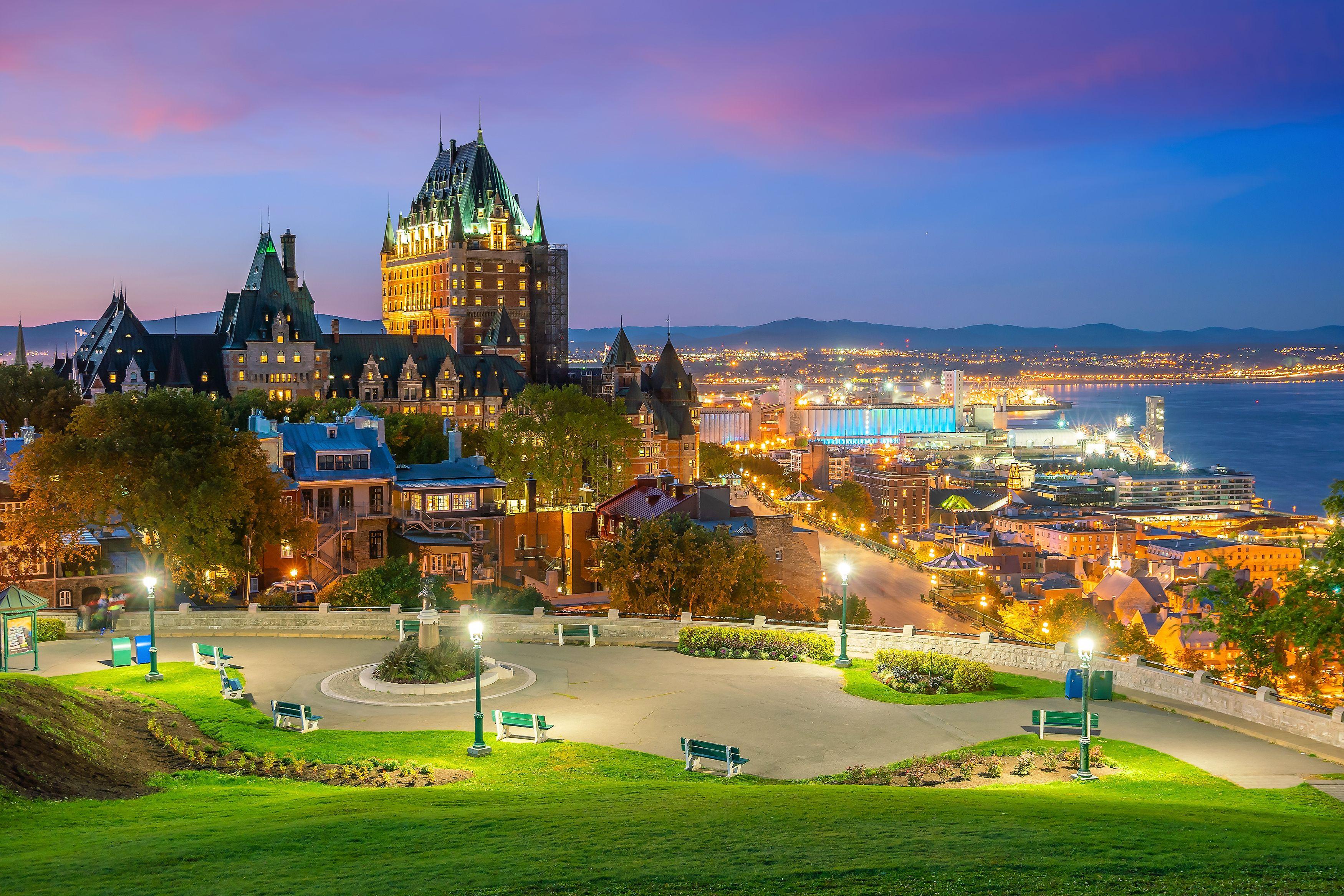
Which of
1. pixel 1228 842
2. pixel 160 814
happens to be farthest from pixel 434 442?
pixel 1228 842

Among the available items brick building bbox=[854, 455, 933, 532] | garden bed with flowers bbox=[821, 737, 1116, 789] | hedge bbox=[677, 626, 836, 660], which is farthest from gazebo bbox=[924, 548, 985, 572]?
brick building bbox=[854, 455, 933, 532]

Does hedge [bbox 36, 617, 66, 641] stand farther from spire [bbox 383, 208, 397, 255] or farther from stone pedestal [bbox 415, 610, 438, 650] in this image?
spire [bbox 383, 208, 397, 255]

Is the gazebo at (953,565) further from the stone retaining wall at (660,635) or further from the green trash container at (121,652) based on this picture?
the green trash container at (121,652)

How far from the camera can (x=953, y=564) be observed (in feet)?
279

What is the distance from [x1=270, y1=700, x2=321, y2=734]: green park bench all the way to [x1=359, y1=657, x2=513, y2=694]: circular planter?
10.5ft

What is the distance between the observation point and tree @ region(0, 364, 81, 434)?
70438 millimetres

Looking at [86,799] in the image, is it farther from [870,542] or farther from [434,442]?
[870,542]

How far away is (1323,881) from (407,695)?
18.9 m

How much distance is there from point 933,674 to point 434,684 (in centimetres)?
1139

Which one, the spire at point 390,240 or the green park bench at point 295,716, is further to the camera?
the spire at point 390,240

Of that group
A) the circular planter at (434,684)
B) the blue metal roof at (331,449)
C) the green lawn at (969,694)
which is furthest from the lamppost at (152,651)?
the blue metal roof at (331,449)

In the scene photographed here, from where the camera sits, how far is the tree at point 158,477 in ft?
125

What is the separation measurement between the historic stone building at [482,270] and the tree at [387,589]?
301 ft

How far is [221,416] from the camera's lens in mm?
43562
